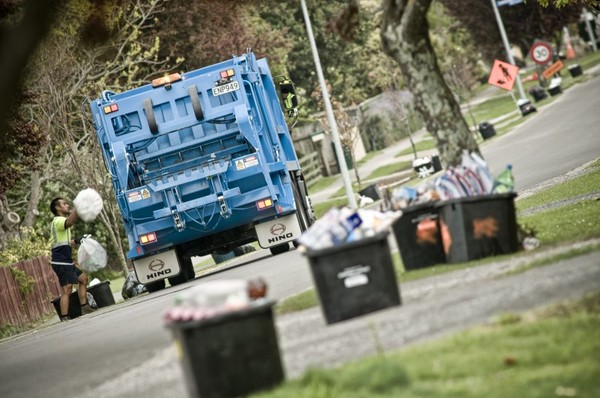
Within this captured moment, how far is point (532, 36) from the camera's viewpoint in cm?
6844

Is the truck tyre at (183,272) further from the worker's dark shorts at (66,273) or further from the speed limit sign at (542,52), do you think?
the speed limit sign at (542,52)

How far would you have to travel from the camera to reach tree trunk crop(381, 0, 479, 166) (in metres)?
14.4

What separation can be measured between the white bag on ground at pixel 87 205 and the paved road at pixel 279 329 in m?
1.57

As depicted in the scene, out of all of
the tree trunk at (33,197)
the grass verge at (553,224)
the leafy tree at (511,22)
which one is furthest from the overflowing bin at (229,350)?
the leafy tree at (511,22)

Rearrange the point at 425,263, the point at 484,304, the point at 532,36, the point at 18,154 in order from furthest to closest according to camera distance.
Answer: the point at 532,36 < the point at 18,154 < the point at 425,263 < the point at 484,304

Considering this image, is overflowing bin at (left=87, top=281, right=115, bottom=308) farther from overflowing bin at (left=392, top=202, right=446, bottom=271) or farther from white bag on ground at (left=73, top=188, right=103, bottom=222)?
overflowing bin at (left=392, top=202, right=446, bottom=271)

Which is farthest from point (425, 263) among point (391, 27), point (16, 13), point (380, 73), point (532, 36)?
point (532, 36)

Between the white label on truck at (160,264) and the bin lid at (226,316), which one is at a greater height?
the bin lid at (226,316)

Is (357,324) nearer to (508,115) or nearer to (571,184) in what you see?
(571,184)

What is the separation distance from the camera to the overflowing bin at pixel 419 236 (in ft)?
43.7

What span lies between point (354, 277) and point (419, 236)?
2.75 m

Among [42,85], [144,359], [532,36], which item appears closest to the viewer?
[144,359]

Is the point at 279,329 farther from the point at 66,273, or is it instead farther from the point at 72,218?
the point at 66,273

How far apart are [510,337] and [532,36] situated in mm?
61272
